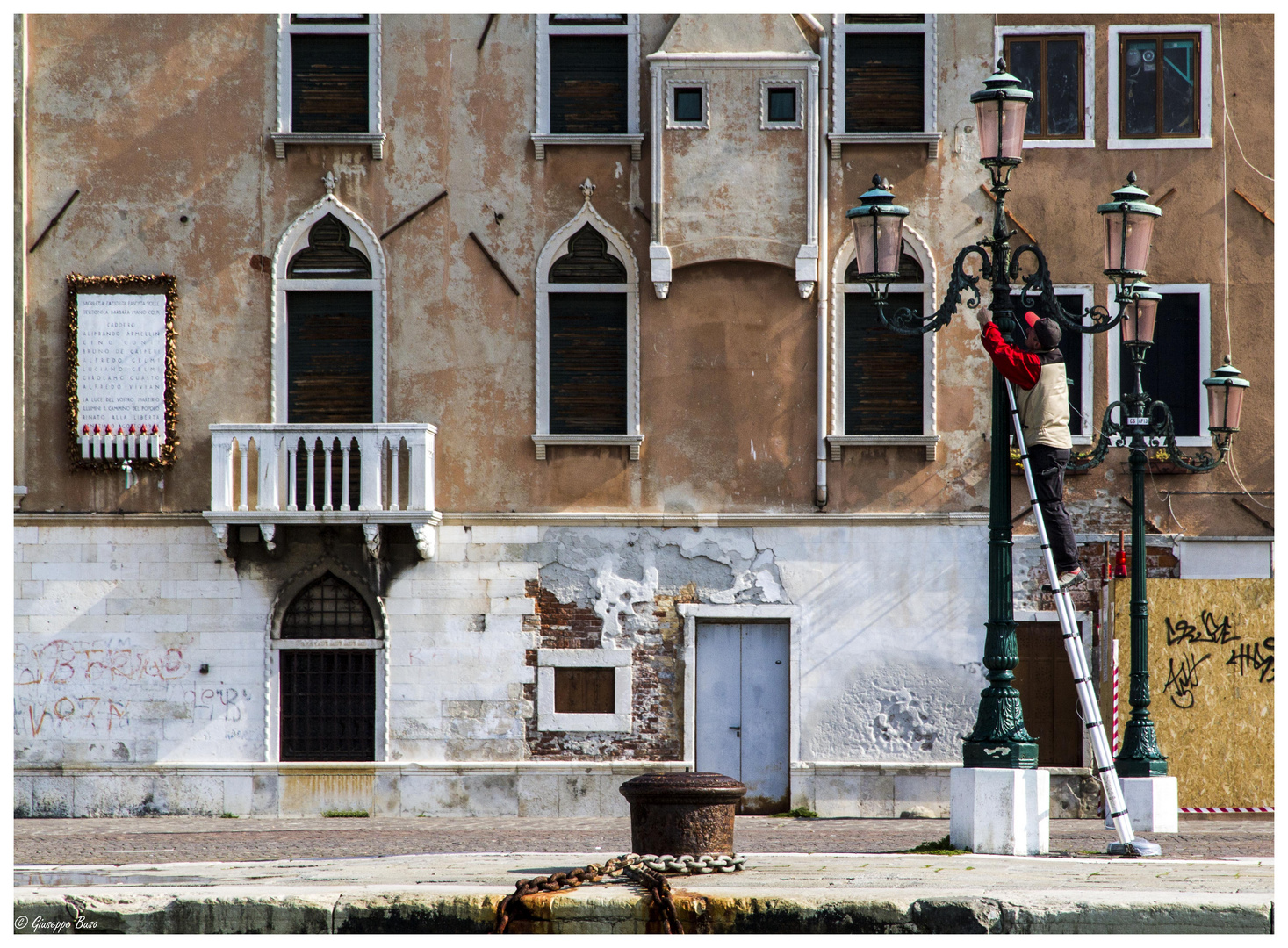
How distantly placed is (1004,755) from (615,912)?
13.8ft

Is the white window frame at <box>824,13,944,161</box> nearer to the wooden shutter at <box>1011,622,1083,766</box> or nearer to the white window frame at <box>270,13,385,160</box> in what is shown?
the white window frame at <box>270,13,385,160</box>

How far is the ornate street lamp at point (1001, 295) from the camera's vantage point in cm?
1228

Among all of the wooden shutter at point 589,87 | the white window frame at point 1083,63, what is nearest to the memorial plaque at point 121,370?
the wooden shutter at point 589,87

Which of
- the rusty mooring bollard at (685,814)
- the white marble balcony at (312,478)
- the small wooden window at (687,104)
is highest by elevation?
the small wooden window at (687,104)

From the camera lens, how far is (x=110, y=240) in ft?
63.4

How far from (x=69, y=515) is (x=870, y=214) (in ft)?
37.0

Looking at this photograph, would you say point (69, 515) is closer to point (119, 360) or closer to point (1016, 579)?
point (119, 360)

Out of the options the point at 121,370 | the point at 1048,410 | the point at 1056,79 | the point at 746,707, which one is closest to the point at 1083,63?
the point at 1056,79

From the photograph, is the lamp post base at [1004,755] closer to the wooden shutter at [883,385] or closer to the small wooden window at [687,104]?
the wooden shutter at [883,385]

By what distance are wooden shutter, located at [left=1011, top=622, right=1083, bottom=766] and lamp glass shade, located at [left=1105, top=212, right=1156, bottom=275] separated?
7.13 meters

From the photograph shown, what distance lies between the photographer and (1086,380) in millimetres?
19141

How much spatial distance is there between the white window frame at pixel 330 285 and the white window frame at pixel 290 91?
2.52 feet

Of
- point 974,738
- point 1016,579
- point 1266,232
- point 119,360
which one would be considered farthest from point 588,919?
point 1266,232

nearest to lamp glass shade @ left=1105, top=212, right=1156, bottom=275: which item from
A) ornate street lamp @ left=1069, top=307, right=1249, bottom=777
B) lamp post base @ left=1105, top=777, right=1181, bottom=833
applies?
ornate street lamp @ left=1069, top=307, right=1249, bottom=777
